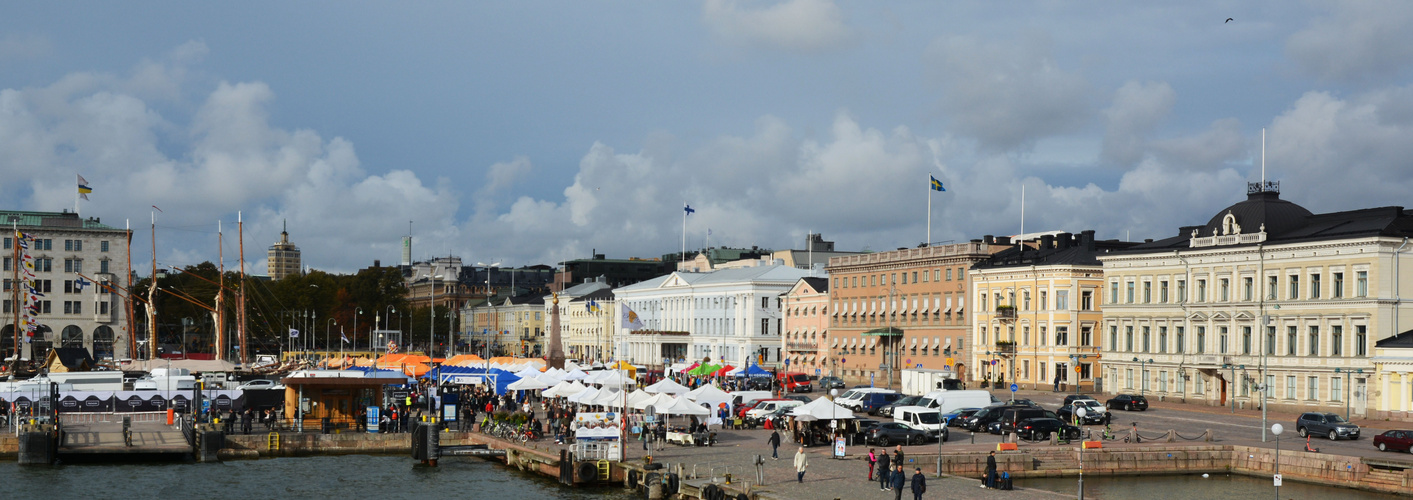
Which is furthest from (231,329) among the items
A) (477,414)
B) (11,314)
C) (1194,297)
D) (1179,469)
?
(1179,469)

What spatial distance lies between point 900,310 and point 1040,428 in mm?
58150

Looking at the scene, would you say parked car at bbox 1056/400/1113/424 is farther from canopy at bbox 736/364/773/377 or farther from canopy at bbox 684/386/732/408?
canopy at bbox 736/364/773/377

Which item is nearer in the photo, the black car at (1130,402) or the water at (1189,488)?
the water at (1189,488)

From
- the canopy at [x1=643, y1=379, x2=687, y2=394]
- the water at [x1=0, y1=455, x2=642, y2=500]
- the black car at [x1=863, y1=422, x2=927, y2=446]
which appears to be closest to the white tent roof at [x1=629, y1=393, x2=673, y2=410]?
the canopy at [x1=643, y1=379, x2=687, y2=394]

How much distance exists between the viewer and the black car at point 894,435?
182ft

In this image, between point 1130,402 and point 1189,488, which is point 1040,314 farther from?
point 1189,488

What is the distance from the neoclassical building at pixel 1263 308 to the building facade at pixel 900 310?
17.7m

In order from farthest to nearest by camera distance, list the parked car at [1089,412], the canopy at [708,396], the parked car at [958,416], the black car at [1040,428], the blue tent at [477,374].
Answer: the blue tent at [477,374], the parked car at [1089,412], the parked car at [958,416], the canopy at [708,396], the black car at [1040,428]

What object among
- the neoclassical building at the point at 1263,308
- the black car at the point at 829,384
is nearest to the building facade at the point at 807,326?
the black car at the point at 829,384

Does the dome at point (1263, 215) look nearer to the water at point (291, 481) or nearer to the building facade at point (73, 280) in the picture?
the water at point (291, 481)

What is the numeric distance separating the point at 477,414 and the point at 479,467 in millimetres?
15871

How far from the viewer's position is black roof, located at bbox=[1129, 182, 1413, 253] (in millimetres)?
71312

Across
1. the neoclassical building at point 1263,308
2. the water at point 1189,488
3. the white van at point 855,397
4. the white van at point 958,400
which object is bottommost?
the water at point 1189,488

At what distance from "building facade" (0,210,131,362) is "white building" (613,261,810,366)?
57037 mm
